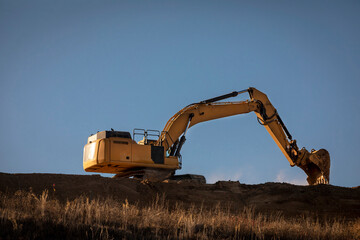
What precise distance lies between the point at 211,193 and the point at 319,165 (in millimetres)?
7668

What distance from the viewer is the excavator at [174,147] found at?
1784 cm

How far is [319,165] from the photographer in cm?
2302

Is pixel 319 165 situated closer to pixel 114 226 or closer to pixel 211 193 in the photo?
pixel 211 193

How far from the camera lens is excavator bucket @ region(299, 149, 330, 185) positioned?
906 inches

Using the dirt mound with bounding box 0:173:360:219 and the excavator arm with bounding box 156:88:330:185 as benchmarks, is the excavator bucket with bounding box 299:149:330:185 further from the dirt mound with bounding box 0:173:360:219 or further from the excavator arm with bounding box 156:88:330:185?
the dirt mound with bounding box 0:173:360:219

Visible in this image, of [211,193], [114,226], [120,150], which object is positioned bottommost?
[114,226]

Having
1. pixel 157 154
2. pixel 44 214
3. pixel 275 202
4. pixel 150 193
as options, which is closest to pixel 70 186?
pixel 150 193

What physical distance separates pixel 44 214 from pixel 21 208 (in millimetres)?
1252

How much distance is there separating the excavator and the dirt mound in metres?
1.05

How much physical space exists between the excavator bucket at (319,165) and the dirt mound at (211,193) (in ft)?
11.1

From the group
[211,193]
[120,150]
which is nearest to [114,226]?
[120,150]

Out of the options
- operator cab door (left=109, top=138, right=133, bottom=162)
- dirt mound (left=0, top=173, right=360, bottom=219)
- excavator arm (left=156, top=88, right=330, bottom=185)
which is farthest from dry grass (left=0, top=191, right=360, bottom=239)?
excavator arm (left=156, top=88, right=330, bottom=185)

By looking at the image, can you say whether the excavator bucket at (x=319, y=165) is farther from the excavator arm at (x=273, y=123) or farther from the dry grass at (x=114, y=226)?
the dry grass at (x=114, y=226)

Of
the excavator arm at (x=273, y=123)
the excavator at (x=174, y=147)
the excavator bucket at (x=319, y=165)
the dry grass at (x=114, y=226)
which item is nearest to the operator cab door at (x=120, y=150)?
the excavator at (x=174, y=147)
